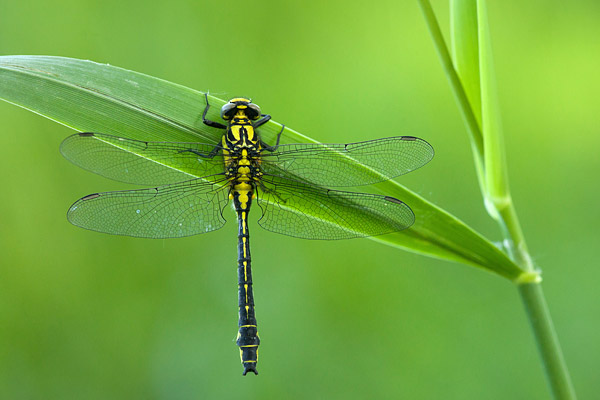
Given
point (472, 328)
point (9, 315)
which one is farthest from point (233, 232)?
point (472, 328)

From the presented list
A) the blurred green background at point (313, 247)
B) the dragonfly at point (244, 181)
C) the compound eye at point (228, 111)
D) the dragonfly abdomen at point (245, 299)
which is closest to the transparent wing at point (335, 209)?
the dragonfly at point (244, 181)

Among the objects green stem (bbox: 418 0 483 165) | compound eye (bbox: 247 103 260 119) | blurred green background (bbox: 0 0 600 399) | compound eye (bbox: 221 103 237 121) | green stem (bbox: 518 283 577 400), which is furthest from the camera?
blurred green background (bbox: 0 0 600 399)

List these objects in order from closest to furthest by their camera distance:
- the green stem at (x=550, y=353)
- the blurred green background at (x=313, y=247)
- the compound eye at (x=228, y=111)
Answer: the green stem at (x=550, y=353), the compound eye at (x=228, y=111), the blurred green background at (x=313, y=247)

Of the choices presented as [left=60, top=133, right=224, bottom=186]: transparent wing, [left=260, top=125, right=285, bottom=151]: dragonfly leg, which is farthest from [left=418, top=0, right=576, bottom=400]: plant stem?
[left=60, top=133, right=224, bottom=186]: transparent wing

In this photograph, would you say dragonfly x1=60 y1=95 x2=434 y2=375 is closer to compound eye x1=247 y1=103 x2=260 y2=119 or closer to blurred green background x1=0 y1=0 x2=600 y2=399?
compound eye x1=247 y1=103 x2=260 y2=119

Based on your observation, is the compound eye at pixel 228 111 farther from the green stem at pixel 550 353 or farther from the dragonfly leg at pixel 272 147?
the green stem at pixel 550 353

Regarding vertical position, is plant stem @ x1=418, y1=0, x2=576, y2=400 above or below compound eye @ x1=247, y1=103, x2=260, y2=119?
below

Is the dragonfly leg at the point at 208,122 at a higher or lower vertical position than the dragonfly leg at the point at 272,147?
higher
